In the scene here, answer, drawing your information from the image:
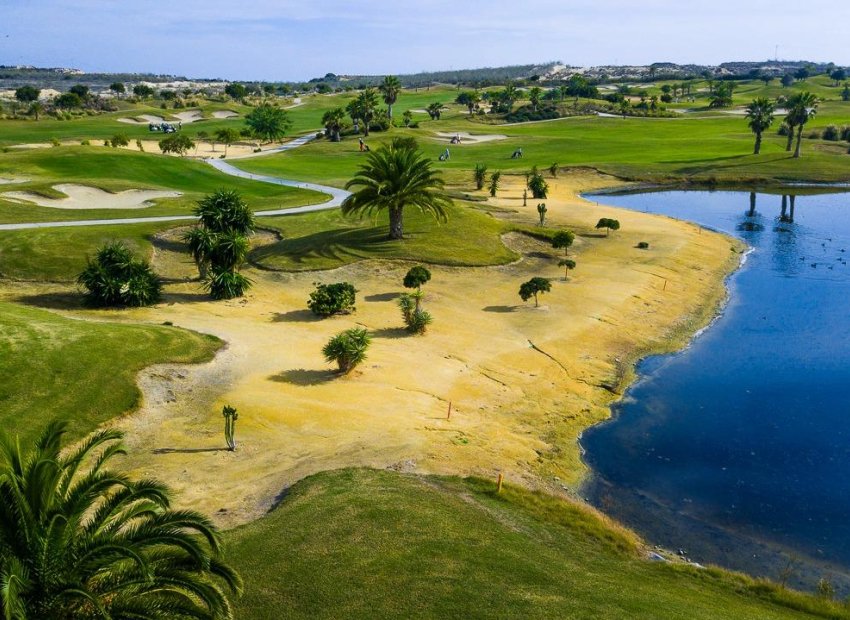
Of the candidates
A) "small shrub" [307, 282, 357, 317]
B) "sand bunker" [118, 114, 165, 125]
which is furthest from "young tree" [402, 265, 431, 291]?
"sand bunker" [118, 114, 165, 125]

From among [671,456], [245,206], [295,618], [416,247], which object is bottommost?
[671,456]

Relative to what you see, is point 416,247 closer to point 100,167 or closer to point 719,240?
point 719,240

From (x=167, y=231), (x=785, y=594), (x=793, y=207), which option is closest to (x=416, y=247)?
(x=167, y=231)

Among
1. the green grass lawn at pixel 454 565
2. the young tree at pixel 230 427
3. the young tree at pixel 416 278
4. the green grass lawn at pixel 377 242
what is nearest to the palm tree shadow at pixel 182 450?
the young tree at pixel 230 427

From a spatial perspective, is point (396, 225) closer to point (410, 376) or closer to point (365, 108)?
point (410, 376)

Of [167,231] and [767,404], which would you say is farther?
[167,231]

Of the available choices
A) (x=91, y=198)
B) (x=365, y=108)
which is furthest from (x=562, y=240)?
(x=365, y=108)
